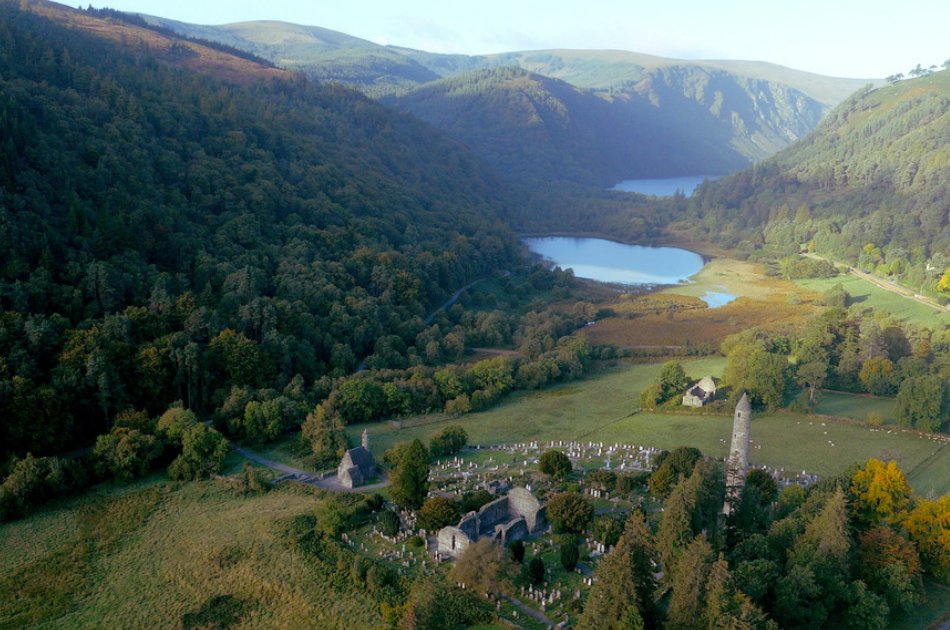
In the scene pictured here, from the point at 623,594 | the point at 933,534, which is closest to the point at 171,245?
the point at 623,594

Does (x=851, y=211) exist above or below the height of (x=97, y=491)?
above

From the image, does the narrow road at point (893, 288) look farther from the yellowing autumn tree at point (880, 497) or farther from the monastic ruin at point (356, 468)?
the monastic ruin at point (356, 468)

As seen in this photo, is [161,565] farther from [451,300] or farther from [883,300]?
[883,300]

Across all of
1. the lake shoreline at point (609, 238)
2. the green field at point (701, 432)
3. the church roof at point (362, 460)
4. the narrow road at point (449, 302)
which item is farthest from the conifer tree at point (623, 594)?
the lake shoreline at point (609, 238)

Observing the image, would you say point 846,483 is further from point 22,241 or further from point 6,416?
point 22,241

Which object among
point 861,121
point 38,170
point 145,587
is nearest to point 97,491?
point 145,587

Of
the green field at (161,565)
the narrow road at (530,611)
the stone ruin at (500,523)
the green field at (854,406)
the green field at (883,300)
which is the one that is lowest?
the green field at (161,565)
